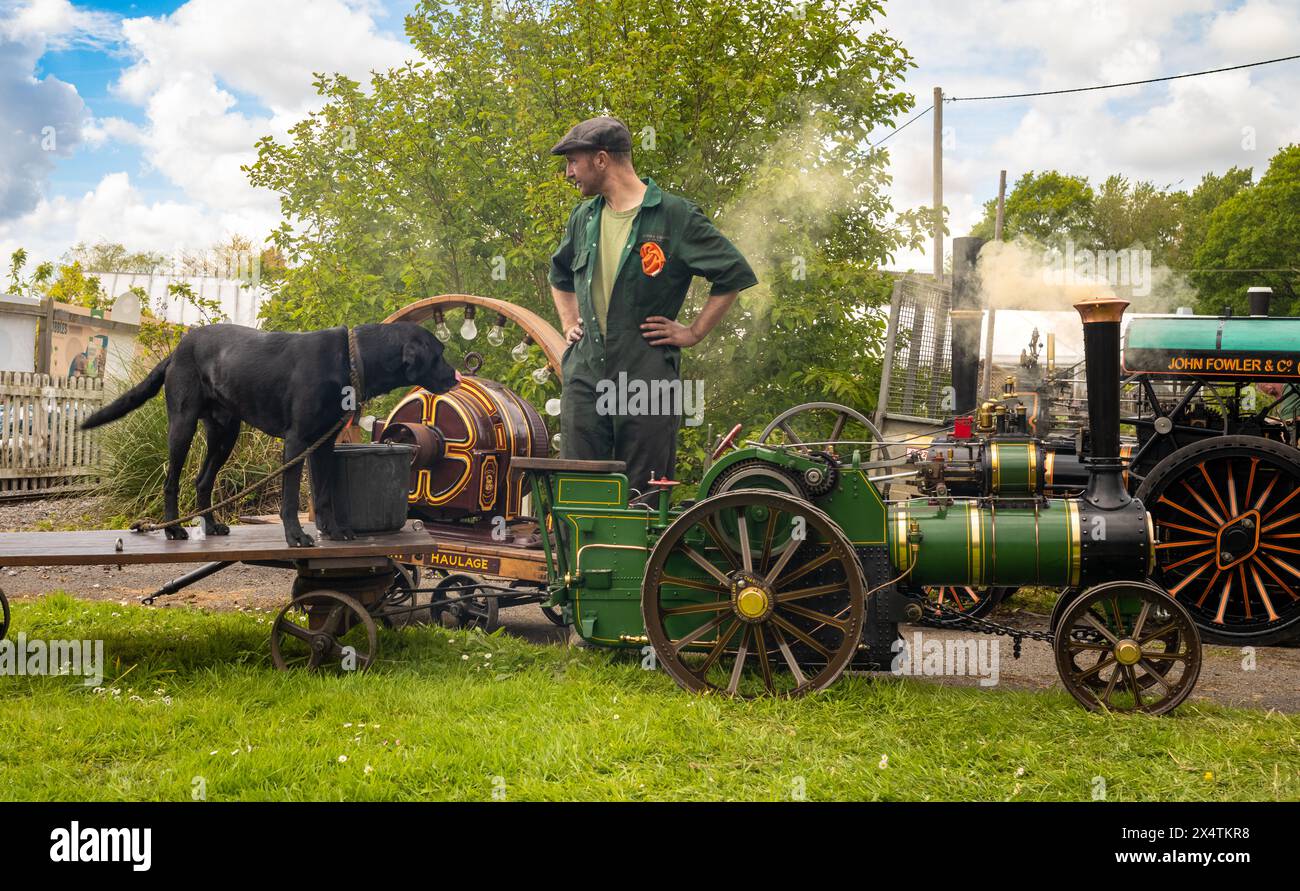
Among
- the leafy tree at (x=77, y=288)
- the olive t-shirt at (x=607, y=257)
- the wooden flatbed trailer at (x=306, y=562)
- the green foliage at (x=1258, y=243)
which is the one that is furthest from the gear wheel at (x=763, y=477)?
the green foliage at (x=1258, y=243)

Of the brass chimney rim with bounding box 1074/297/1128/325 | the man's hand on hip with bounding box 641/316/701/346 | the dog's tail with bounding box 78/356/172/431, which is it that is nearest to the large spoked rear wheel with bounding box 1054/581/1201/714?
the brass chimney rim with bounding box 1074/297/1128/325

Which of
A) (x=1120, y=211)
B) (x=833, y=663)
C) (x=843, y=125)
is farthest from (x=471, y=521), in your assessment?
(x=1120, y=211)

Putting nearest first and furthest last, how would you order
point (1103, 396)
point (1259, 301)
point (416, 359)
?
1. point (1103, 396)
2. point (416, 359)
3. point (1259, 301)

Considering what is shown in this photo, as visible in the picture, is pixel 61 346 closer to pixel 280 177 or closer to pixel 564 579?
pixel 280 177

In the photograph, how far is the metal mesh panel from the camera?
29.2 feet

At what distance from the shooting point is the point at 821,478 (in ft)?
14.3

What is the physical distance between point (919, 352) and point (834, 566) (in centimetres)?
542

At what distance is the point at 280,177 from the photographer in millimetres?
9172

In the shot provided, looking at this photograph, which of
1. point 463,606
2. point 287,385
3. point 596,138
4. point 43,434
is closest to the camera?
point 287,385

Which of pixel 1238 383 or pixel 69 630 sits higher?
pixel 1238 383

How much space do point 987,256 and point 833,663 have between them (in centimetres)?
610

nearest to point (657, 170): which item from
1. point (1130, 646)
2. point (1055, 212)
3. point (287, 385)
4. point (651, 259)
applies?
point (651, 259)

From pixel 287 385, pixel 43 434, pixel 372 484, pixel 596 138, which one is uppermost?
pixel 596 138

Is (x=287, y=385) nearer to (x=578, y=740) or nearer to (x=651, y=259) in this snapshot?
(x=651, y=259)
